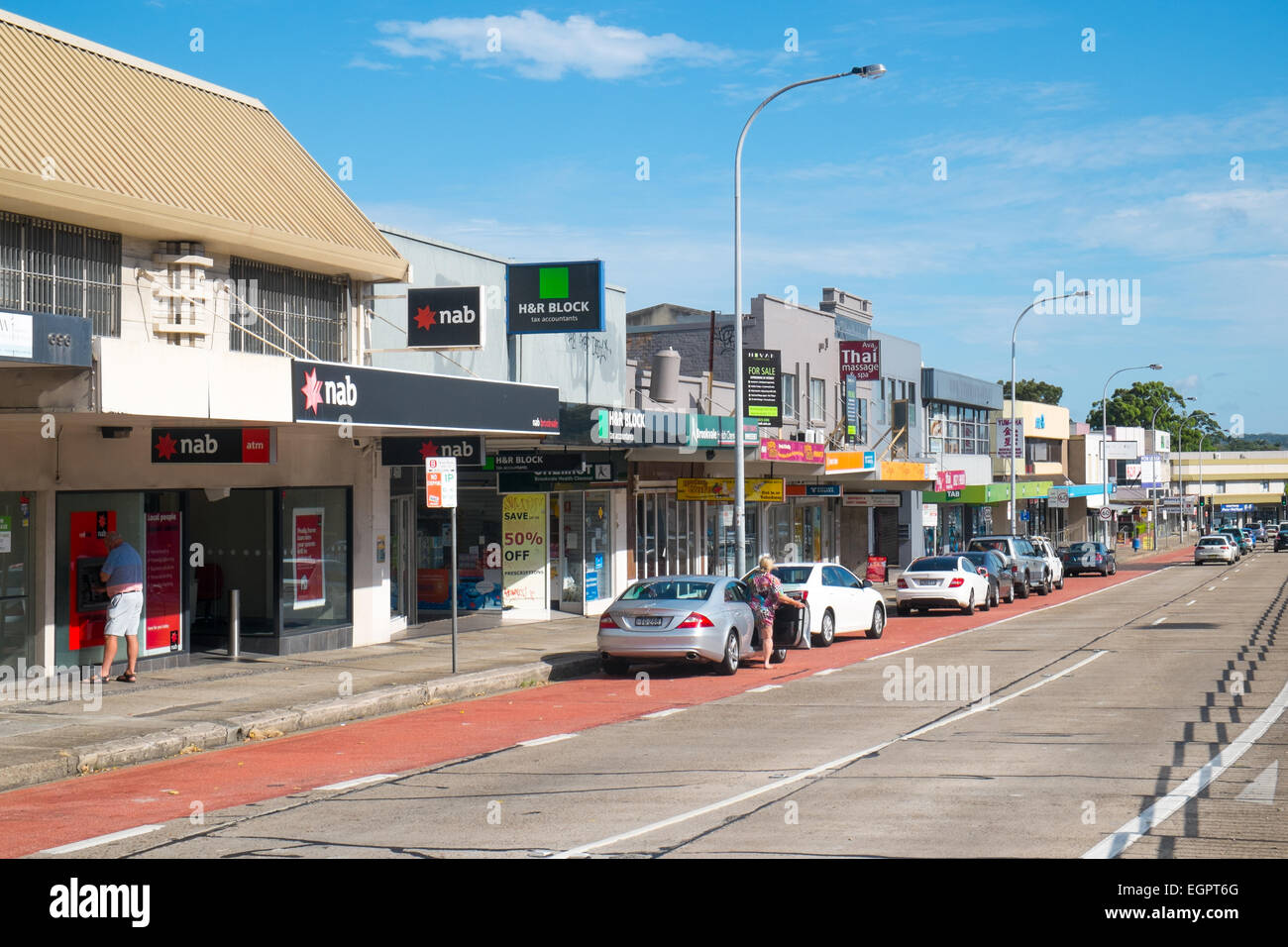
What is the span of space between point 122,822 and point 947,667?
1275 cm

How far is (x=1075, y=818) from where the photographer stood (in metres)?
8.81

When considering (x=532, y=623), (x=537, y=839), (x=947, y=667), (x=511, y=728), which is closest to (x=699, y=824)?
(x=537, y=839)

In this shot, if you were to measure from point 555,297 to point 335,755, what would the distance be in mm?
12918

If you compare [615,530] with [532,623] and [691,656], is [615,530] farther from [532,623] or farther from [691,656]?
[691,656]

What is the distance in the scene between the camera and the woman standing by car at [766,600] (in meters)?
20.4

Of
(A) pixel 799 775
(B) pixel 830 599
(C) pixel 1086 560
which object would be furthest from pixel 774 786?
(C) pixel 1086 560

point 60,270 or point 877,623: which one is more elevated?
point 60,270

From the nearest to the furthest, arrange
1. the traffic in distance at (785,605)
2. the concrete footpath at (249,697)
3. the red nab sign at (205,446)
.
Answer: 1. the concrete footpath at (249,697)
2. the red nab sign at (205,446)
3. the traffic in distance at (785,605)

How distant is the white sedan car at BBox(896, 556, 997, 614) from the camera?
Result: 105 feet

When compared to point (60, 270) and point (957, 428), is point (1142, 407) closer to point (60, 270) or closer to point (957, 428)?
point (957, 428)

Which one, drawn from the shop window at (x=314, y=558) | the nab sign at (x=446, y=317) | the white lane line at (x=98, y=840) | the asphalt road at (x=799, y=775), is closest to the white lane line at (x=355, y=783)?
the asphalt road at (x=799, y=775)

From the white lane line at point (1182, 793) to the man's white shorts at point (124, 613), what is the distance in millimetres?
12213

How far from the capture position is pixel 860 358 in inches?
1716

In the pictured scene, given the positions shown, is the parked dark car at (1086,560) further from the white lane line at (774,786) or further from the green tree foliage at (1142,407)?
the green tree foliage at (1142,407)
